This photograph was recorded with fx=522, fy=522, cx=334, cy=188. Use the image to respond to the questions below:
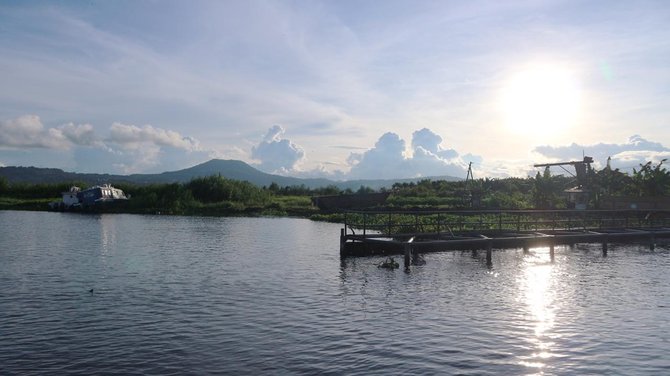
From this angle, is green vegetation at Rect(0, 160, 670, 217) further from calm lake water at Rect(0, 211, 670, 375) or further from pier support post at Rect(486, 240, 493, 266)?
calm lake water at Rect(0, 211, 670, 375)

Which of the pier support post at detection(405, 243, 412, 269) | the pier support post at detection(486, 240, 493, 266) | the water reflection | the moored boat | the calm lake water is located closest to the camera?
the calm lake water

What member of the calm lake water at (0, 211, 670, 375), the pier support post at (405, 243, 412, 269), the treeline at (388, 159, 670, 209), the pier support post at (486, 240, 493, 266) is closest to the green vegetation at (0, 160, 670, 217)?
the treeline at (388, 159, 670, 209)

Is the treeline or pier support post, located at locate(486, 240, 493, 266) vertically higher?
the treeline

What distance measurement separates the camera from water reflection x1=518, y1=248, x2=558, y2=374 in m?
19.3

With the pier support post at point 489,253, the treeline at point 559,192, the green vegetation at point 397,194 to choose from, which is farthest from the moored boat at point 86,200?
the pier support post at point 489,253

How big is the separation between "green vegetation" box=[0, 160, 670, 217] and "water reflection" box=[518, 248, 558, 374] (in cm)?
3230

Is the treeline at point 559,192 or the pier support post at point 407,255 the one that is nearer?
the pier support post at point 407,255

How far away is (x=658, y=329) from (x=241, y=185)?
12219 cm

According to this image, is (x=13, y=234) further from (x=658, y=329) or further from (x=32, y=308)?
(x=658, y=329)

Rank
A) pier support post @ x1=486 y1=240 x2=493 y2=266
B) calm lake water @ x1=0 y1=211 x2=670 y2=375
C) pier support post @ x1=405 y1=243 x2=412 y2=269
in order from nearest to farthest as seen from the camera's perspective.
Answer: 1. calm lake water @ x1=0 y1=211 x2=670 y2=375
2. pier support post @ x1=405 y1=243 x2=412 y2=269
3. pier support post @ x1=486 y1=240 x2=493 y2=266

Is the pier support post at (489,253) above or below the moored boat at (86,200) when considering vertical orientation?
below

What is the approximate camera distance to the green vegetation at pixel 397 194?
87.8 metres

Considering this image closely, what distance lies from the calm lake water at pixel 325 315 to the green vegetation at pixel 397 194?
40.3m

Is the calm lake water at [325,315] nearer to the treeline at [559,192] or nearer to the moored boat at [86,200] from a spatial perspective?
the treeline at [559,192]
